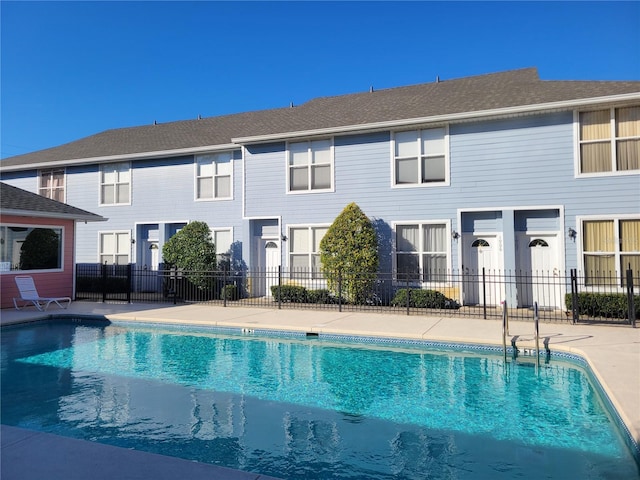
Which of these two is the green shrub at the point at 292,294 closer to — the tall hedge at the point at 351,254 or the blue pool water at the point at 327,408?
the tall hedge at the point at 351,254

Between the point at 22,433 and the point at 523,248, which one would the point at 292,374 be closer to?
the point at 22,433

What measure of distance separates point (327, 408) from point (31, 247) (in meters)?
12.6

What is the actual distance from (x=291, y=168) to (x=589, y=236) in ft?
30.8

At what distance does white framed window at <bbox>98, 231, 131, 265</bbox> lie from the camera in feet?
58.9

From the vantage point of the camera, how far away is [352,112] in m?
15.1

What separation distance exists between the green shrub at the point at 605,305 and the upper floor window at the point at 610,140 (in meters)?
3.37

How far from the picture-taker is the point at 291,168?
14844 mm

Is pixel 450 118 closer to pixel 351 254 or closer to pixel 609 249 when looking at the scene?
pixel 351 254

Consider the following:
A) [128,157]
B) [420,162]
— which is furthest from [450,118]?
[128,157]

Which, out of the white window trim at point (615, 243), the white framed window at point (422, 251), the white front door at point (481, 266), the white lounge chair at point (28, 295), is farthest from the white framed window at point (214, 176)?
the white window trim at point (615, 243)

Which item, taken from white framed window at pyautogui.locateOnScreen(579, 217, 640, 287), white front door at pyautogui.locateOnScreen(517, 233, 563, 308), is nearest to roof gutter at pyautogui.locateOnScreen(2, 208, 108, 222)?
white front door at pyautogui.locateOnScreen(517, 233, 563, 308)

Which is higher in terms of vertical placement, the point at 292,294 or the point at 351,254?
the point at 351,254

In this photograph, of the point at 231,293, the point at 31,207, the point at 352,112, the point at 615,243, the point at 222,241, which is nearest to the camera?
the point at 615,243

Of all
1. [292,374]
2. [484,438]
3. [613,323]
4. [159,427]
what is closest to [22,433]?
[159,427]
